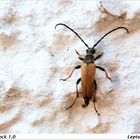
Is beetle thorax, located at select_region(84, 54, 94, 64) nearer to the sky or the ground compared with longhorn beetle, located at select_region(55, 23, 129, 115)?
nearer to the sky

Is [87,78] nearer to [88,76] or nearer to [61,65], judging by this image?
[88,76]

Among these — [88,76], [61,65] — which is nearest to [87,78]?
[88,76]

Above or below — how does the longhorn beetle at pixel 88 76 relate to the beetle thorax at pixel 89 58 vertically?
below

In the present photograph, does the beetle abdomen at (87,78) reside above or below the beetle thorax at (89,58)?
below

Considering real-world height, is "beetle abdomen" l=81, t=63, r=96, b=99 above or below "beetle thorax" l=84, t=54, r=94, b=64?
below

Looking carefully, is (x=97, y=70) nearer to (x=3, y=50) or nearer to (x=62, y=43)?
(x=62, y=43)
